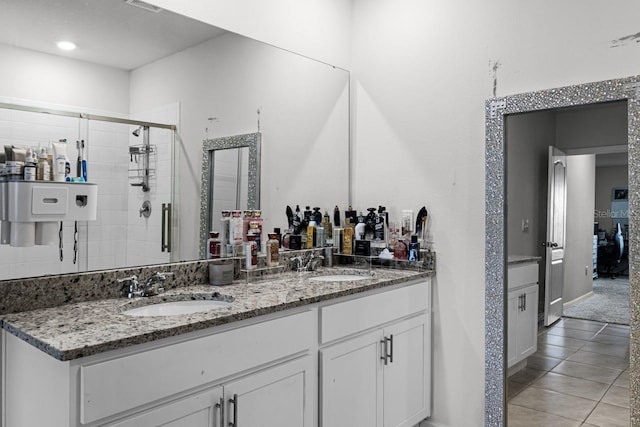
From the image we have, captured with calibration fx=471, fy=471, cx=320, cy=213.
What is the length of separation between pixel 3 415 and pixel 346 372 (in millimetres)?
1256

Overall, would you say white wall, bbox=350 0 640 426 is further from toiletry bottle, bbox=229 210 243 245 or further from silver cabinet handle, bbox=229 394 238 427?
silver cabinet handle, bbox=229 394 238 427

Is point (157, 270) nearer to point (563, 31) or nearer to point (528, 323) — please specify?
point (528, 323)

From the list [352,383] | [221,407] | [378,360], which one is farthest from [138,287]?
[378,360]

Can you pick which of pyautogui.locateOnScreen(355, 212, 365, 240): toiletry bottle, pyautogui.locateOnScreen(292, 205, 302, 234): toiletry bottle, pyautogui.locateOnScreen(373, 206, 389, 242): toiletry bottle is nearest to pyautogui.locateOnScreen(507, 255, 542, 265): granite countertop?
pyautogui.locateOnScreen(373, 206, 389, 242): toiletry bottle

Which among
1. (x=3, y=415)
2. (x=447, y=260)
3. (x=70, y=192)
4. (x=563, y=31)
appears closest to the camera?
(x=3, y=415)

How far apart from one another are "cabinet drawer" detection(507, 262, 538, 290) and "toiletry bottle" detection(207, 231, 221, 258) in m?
1.46

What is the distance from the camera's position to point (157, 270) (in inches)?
78.5

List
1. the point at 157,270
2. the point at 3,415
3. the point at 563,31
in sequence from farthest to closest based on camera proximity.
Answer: the point at 563,31 < the point at 157,270 < the point at 3,415

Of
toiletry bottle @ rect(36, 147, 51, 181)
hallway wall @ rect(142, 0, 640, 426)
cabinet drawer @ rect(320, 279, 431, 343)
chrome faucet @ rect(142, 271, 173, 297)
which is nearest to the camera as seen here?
toiletry bottle @ rect(36, 147, 51, 181)

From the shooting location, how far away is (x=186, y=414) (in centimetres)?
143

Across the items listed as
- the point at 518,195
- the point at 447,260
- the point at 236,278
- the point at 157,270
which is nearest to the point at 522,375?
the point at 447,260

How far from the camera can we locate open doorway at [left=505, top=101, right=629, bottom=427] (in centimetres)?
208

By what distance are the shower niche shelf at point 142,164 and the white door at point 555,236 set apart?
184 cm

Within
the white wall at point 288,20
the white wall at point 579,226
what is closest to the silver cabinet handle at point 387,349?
the white wall at point 579,226
